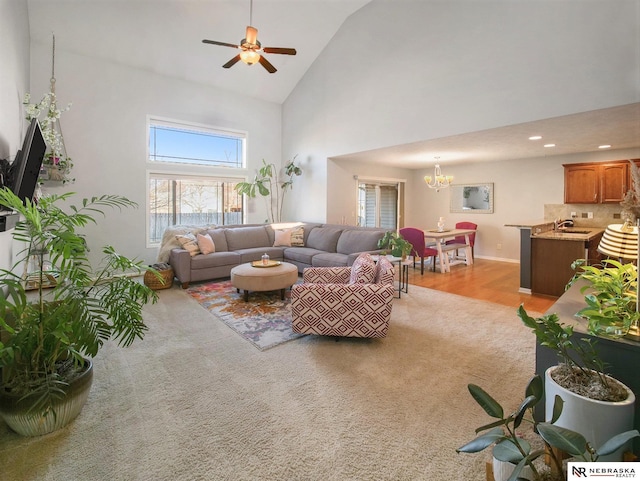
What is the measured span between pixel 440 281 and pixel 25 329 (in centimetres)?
527

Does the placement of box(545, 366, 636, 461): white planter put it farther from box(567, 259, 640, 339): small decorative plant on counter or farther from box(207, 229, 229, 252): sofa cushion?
box(207, 229, 229, 252): sofa cushion

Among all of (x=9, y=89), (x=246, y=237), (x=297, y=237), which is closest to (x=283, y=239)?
(x=297, y=237)

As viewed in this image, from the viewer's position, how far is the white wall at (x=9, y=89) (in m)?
2.56

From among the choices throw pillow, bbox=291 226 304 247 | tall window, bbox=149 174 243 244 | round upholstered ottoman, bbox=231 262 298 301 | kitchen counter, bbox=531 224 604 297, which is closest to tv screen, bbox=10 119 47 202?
round upholstered ottoman, bbox=231 262 298 301

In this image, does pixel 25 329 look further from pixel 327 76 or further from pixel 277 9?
pixel 327 76

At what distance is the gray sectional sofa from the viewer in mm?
5117

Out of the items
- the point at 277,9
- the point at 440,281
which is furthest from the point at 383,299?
the point at 277,9

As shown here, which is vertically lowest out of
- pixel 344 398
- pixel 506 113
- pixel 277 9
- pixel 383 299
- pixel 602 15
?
pixel 344 398

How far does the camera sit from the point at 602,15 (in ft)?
11.1

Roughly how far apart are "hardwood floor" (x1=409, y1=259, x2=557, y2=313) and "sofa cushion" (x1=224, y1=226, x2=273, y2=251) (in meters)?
2.97

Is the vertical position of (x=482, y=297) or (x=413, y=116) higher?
(x=413, y=116)

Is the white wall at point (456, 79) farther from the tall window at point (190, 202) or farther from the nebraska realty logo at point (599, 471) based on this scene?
the nebraska realty logo at point (599, 471)

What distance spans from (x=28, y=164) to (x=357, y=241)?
4226 millimetres

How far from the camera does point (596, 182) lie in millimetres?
5887
